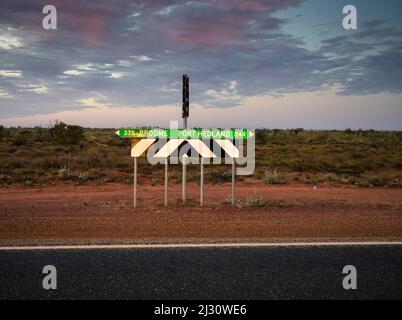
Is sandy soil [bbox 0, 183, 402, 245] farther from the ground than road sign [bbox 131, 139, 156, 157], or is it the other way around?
road sign [bbox 131, 139, 156, 157]

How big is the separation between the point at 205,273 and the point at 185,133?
5.86m

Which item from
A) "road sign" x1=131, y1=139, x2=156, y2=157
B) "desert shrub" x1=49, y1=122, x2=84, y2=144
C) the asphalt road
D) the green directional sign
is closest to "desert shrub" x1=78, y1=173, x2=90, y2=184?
"road sign" x1=131, y1=139, x2=156, y2=157

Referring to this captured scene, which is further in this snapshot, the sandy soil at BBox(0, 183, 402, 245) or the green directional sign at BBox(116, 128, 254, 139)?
the green directional sign at BBox(116, 128, 254, 139)

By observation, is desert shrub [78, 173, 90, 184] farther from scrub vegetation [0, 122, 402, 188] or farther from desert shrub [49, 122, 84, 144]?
desert shrub [49, 122, 84, 144]

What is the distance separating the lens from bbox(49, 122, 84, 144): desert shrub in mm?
39875

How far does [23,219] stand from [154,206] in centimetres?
346

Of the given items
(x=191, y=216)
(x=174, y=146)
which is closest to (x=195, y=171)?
(x=174, y=146)

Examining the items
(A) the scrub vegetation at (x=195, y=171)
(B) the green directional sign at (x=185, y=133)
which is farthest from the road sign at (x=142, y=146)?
(A) the scrub vegetation at (x=195, y=171)

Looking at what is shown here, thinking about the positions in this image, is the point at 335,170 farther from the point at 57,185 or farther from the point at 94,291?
the point at 94,291

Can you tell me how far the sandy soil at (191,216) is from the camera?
7.57 m

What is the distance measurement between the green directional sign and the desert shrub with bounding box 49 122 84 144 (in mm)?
31425

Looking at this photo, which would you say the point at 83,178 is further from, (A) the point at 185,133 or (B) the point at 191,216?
(B) the point at 191,216

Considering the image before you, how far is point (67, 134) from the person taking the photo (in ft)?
131
